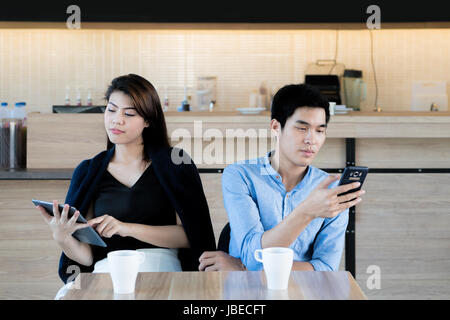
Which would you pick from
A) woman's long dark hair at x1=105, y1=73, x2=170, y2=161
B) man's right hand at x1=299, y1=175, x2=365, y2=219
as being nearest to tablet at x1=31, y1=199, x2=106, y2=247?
woman's long dark hair at x1=105, y1=73, x2=170, y2=161

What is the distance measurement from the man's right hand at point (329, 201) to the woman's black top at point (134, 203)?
2.32 feet

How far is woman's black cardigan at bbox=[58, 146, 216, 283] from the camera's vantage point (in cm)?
203

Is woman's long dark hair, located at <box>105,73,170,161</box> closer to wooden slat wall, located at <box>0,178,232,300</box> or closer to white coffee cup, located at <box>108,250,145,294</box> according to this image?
white coffee cup, located at <box>108,250,145,294</box>

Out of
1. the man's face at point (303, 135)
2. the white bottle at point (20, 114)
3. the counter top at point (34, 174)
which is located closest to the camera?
the man's face at point (303, 135)

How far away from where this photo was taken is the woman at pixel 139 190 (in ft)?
6.50

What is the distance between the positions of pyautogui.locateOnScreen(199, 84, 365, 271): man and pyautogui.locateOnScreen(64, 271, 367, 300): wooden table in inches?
12.9

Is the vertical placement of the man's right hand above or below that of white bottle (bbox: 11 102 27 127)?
below

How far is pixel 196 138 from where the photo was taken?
327 cm

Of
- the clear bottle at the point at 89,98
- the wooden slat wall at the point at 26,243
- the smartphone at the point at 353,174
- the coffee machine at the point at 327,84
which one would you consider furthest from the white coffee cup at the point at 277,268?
the clear bottle at the point at 89,98

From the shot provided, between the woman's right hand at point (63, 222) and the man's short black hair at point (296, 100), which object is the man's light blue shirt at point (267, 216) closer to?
the man's short black hair at point (296, 100)

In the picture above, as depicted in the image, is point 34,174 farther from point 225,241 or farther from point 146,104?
point 225,241

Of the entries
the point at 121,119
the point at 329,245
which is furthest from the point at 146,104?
the point at 329,245

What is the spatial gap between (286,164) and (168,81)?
2.76 metres
